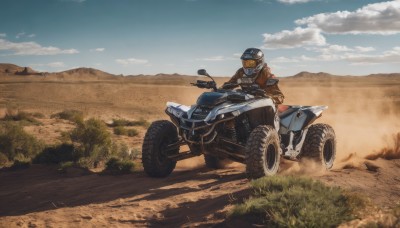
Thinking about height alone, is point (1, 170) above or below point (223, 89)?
below

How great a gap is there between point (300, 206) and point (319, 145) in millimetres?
4406

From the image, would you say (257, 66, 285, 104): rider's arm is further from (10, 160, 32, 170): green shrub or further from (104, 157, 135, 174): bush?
(10, 160, 32, 170): green shrub

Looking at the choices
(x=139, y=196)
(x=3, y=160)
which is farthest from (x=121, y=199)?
(x=3, y=160)

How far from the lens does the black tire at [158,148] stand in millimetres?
7945

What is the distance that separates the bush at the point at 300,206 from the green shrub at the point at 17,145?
8.83m

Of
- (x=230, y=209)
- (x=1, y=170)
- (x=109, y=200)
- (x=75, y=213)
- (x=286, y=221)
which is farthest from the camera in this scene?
(x=1, y=170)

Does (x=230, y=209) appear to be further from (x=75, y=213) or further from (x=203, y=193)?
(x=75, y=213)

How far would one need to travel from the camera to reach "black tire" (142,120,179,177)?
7945 millimetres

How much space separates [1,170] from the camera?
423 inches

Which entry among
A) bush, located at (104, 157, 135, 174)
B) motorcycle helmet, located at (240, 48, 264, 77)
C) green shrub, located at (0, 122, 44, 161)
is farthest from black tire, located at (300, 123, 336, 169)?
green shrub, located at (0, 122, 44, 161)

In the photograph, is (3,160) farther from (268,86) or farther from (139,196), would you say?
(268,86)

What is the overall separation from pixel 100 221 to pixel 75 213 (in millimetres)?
596

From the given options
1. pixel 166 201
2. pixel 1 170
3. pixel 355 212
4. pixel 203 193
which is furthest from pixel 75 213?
pixel 1 170

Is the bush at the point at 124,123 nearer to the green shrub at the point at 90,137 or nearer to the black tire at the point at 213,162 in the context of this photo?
the green shrub at the point at 90,137
